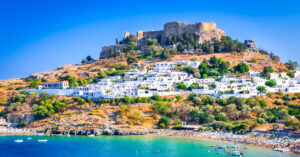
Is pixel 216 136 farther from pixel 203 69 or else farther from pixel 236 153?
pixel 203 69

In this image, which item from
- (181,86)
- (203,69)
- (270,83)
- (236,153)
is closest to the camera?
(236,153)

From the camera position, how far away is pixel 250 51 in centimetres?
8000

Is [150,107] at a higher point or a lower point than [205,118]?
higher

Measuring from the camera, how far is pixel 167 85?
61.5 meters

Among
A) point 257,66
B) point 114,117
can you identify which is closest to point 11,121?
point 114,117

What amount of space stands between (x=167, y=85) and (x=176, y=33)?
91.2ft

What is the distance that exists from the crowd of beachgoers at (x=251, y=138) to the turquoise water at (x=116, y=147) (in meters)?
1.70

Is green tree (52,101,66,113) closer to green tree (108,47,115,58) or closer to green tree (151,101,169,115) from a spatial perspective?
green tree (151,101,169,115)

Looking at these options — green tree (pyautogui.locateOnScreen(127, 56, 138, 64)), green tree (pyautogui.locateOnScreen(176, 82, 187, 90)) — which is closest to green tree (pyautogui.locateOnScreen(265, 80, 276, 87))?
green tree (pyautogui.locateOnScreen(176, 82, 187, 90))

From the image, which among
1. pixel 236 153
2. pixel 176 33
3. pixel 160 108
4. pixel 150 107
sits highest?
pixel 176 33

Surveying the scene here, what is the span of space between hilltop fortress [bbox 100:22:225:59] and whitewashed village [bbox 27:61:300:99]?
15.2 metres

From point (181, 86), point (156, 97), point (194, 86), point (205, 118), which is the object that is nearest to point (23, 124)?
point (156, 97)

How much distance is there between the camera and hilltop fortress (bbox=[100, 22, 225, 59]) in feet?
275

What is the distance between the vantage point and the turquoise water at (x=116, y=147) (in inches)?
1484
